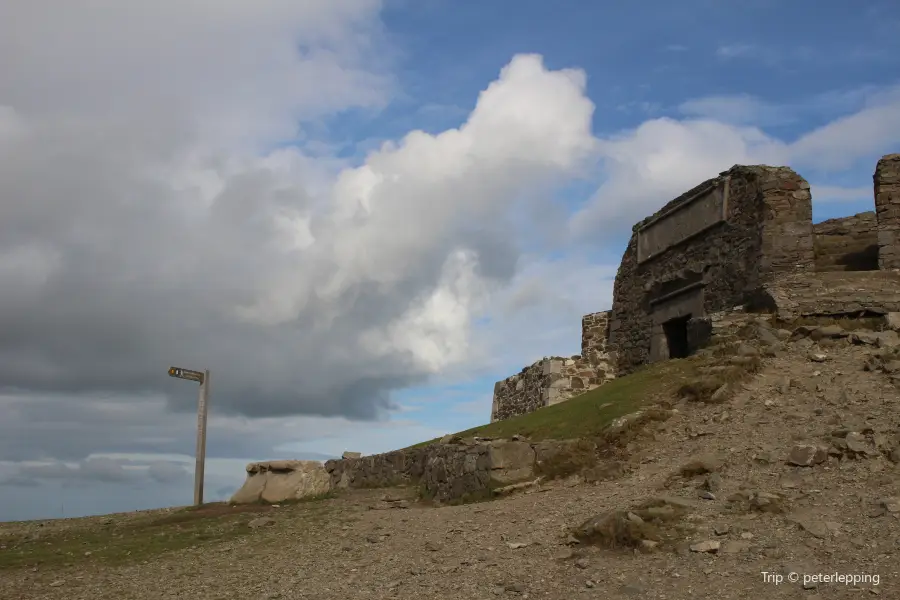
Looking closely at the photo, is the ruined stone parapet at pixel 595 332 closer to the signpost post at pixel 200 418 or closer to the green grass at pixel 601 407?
the green grass at pixel 601 407

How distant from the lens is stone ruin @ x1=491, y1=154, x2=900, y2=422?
1554cm

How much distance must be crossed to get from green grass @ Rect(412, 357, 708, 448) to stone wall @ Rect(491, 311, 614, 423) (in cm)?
389

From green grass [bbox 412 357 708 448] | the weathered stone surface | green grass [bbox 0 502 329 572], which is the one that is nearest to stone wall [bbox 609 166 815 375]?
green grass [bbox 412 357 708 448]

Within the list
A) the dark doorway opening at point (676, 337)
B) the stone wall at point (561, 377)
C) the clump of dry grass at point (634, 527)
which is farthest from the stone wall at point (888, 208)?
the clump of dry grass at point (634, 527)

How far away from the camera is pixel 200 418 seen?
56.9 feet

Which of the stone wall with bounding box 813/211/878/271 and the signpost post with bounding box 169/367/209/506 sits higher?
the stone wall with bounding box 813/211/878/271

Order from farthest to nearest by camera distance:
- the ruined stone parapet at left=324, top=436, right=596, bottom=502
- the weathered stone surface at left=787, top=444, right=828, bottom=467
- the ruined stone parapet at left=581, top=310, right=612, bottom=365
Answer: the ruined stone parapet at left=581, top=310, right=612, bottom=365 → the ruined stone parapet at left=324, top=436, right=596, bottom=502 → the weathered stone surface at left=787, top=444, right=828, bottom=467

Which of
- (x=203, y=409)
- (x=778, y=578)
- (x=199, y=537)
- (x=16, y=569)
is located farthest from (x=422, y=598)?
(x=203, y=409)

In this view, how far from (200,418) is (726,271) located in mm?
11731

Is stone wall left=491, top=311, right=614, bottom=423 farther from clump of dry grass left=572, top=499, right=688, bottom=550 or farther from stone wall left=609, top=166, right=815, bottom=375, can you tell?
clump of dry grass left=572, top=499, right=688, bottom=550

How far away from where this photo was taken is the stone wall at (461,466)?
1220 centimetres

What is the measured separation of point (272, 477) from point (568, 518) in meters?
8.24

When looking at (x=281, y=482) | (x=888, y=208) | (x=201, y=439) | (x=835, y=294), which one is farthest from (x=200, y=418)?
(x=888, y=208)

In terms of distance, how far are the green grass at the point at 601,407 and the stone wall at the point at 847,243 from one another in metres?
4.44
